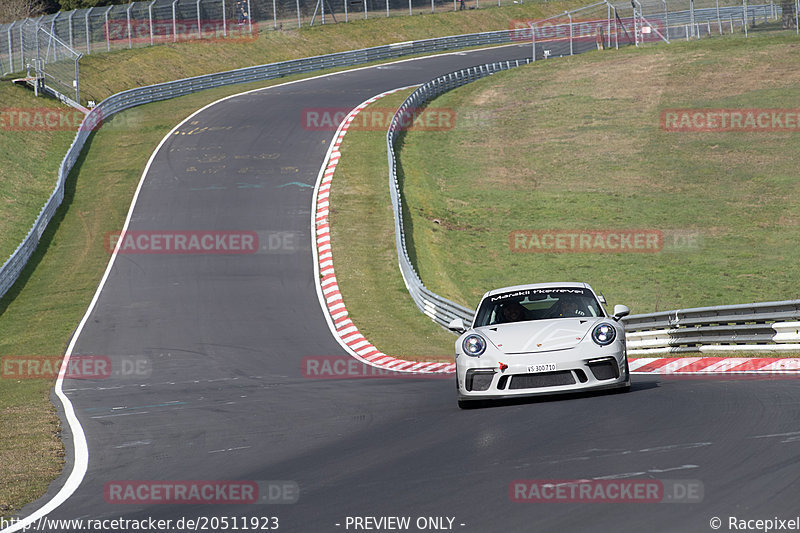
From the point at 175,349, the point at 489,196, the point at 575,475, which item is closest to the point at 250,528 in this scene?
the point at 575,475

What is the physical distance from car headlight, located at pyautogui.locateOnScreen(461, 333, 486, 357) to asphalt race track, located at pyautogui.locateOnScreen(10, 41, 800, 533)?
2.18 ft

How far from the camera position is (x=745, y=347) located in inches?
650

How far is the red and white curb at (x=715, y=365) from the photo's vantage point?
14.2 meters

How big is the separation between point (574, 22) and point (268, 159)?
36.4 m

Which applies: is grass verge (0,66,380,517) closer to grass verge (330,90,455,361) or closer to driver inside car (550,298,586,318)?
driver inside car (550,298,586,318)

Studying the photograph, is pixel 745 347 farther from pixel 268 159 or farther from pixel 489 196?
pixel 268 159

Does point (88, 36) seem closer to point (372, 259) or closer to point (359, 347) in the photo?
point (372, 259)

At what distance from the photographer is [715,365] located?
1519cm

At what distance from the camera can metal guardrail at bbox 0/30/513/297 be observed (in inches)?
1237

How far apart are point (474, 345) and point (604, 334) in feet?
4.77

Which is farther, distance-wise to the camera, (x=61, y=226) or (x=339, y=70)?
(x=339, y=70)

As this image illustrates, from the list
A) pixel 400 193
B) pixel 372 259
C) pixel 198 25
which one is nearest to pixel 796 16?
pixel 400 193

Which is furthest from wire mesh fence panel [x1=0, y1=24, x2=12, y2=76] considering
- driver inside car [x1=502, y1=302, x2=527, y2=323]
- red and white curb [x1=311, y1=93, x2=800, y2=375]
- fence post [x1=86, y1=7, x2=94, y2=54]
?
driver inside car [x1=502, y1=302, x2=527, y2=323]

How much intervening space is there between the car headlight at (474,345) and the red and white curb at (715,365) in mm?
4213
